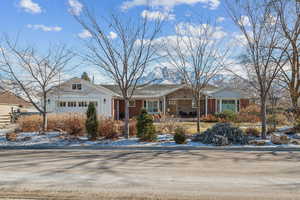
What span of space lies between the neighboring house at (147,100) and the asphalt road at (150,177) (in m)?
17.5

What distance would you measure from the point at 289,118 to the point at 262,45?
575cm

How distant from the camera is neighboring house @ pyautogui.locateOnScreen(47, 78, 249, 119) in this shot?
84.8 feet

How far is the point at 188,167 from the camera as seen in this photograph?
691 centimetres

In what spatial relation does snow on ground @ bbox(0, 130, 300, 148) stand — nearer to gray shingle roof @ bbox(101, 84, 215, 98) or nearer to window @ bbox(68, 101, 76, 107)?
window @ bbox(68, 101, 76, 107)

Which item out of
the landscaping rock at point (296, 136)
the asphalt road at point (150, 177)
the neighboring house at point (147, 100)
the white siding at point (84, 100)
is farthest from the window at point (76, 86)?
the landscaping rock at point (296, 136)

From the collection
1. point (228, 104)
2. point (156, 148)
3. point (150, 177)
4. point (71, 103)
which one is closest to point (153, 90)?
point (228, 104)

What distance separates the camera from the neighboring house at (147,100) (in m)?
25.8

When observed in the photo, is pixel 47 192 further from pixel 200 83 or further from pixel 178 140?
pixel 200 83

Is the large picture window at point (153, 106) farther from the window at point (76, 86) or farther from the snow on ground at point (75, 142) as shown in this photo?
the snow on ground at point (75, 142)

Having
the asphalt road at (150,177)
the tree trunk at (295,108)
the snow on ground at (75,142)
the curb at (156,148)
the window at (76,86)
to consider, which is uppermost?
the window at (76,86)

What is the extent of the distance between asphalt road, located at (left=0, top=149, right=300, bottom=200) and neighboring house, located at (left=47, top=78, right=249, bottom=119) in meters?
17.5

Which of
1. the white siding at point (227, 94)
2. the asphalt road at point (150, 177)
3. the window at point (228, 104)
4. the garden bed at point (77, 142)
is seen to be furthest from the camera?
the window at point (228, 104)

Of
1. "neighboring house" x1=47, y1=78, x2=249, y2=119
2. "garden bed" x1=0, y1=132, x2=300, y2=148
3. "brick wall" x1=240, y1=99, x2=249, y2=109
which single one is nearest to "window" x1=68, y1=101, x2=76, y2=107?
"neighboring house" x1=47, y1=78, x2=249, y2=119

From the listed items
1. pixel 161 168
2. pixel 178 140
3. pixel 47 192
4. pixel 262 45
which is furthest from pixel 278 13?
pixel 47 192
